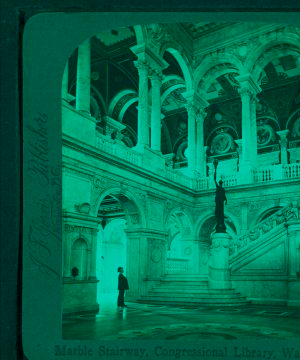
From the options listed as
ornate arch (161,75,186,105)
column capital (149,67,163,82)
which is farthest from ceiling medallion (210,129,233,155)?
column capital (149,67,163,82)

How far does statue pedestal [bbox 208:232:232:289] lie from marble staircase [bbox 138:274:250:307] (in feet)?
0.86

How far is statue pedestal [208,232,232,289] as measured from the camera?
39.7 feet

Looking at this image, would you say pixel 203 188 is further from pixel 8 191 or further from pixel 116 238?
pixel 8 191

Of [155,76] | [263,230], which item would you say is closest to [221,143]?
[155,76]

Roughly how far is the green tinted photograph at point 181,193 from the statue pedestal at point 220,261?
35 mm

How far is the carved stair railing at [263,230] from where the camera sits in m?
12.5

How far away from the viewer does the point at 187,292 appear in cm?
1061

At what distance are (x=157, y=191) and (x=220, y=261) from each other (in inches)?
133

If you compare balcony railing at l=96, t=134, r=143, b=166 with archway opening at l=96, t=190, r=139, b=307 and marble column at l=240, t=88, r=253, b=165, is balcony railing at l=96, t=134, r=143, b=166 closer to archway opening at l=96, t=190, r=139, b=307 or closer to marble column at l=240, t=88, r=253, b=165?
archway opening at l=96, t=190, r=139, b=307

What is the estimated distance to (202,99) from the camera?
62.5 ft

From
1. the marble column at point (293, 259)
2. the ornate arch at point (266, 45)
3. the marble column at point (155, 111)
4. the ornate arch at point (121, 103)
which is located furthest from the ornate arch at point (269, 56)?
the marble column at point (293, 259)

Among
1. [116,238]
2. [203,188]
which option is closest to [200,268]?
[203,188]

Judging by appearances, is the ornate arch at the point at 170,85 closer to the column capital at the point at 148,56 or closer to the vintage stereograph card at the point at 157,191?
the vintage stereograph card at the point at 157,191

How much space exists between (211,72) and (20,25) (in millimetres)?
14693
